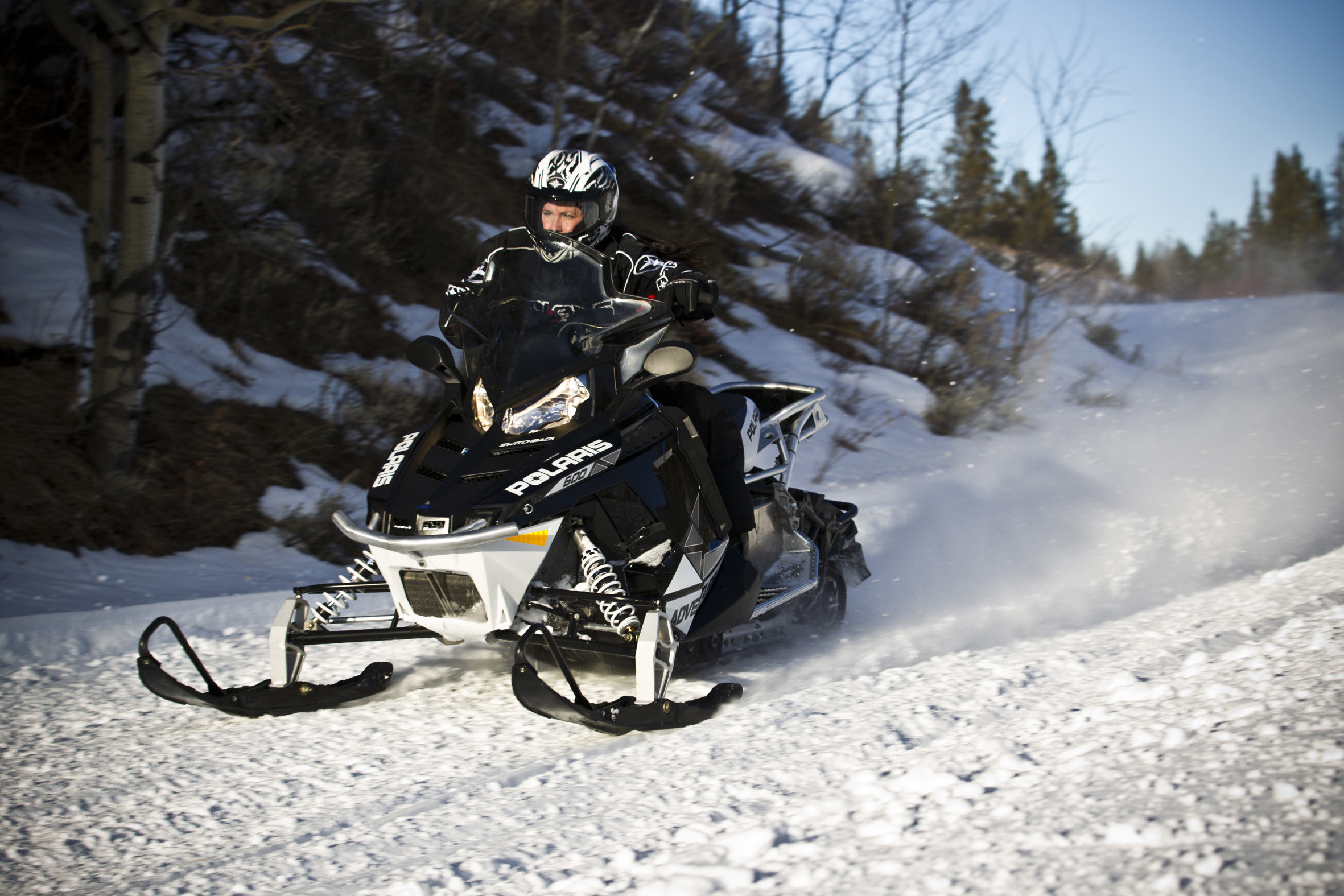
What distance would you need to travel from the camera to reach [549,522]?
351 cm

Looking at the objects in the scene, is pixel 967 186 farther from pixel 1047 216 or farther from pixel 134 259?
pixel 134 259

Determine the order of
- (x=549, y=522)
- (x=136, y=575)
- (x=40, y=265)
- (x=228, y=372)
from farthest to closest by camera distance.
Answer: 1. (x=228, y=372)
2. (x=40, y=265)
3. (x=136, y=575)
4. (x=549, y=522)

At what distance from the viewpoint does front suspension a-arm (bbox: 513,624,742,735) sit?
134 inches

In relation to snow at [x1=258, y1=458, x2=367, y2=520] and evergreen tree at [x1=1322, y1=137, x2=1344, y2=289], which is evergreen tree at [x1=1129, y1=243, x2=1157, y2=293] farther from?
snow at [x1=258, y1=458, x2=367, y2=520]

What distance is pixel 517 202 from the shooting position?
14633 mm

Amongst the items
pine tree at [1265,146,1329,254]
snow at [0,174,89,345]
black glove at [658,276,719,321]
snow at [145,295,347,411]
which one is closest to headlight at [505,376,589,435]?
black glove at [658,276,719,321]

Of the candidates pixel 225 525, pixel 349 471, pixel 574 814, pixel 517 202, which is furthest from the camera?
pixel 517 202

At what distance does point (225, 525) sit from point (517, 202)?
8.73m

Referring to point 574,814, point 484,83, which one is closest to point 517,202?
point 484,83

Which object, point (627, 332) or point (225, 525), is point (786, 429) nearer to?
point (627, 332)

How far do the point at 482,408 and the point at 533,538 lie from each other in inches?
27.8

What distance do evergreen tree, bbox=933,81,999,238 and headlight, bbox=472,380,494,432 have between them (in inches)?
685

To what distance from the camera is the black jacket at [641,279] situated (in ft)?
13.7

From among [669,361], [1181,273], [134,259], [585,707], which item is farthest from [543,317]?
[1181,273]
